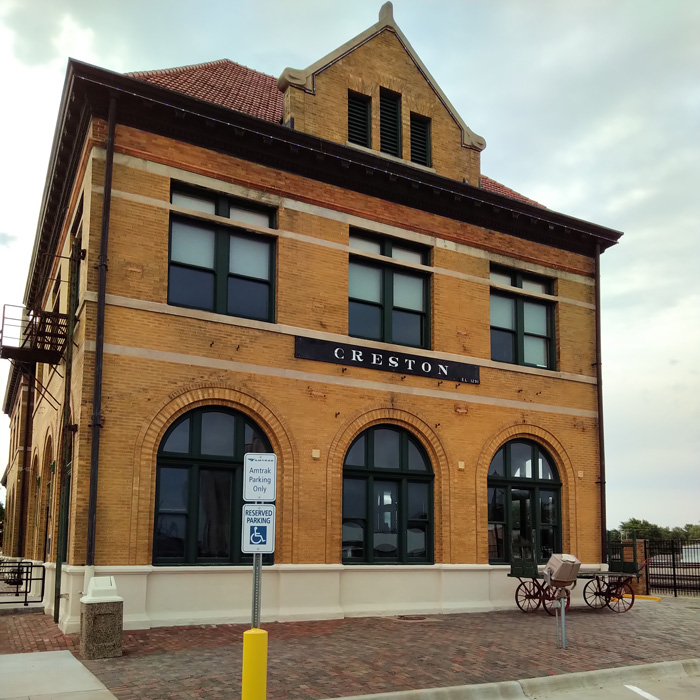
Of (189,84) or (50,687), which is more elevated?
(189,84)

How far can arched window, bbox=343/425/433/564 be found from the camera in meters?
17.7

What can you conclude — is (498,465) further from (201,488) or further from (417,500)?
(201,488)

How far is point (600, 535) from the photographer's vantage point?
21391 mm

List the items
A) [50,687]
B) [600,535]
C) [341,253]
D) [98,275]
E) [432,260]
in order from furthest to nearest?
[600,535]
[432,260]
[341,253]
[98,275]
[50,687]

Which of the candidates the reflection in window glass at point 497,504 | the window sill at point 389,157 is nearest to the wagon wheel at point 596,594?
the reflection in window glass at point 497,504

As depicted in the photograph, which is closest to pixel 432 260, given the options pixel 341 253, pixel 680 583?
pixel 341 253

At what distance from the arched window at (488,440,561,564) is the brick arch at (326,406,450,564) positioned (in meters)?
1.59

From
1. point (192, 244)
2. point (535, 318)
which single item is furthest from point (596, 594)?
point (192, 244)

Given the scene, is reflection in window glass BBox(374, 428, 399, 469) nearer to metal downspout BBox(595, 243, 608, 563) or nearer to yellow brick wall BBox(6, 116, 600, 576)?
yellow brick wall BBox(6, 116, 600, 576)

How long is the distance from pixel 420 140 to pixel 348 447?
332 inches

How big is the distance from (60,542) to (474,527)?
9261mm

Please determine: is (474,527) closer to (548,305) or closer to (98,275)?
(548,305)

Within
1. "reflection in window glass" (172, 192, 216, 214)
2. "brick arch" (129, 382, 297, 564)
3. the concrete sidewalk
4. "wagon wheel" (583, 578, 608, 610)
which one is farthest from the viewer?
"wagon wheel" (583, 578, 608, 610)

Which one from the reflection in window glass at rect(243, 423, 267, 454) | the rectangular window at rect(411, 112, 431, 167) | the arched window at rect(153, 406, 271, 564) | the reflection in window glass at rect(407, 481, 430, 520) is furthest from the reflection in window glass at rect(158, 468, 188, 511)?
the rectangular window at rect(411, 112, 431, 167)
